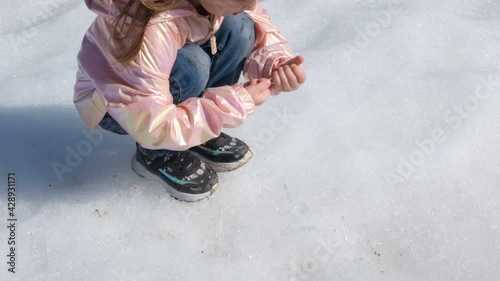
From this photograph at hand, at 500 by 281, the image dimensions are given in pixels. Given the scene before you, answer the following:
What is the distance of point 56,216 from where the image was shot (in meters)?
1.46

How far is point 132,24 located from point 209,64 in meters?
0.26

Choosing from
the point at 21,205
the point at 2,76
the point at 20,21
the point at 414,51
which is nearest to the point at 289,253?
the point at 21,205

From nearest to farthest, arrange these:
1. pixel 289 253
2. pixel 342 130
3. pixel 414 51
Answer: pixel 289 253
pixel 342 130
pixel 414 51

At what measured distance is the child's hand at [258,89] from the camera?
1.36 metres

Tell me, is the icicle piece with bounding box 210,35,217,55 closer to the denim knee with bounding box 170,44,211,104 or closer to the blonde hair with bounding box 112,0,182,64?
the denim knee with bounding box 170,44,211,104

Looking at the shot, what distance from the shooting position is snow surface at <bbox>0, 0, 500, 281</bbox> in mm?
1412

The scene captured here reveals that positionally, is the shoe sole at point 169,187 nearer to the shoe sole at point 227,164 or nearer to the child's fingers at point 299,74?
the shoe sole at point 227,164

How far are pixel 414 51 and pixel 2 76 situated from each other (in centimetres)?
114

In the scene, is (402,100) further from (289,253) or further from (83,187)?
(83,187)

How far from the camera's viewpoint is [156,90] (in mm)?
1264

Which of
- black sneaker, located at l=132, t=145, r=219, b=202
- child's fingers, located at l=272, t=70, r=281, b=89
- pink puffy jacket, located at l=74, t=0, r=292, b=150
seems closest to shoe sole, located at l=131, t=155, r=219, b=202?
black sneaker, located at l=132, t=145, r=219, b=202

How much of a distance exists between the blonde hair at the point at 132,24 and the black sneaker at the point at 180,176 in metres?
0.36

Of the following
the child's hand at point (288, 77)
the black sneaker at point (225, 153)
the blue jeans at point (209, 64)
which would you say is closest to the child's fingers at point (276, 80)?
the child's hand at point (288, 77)

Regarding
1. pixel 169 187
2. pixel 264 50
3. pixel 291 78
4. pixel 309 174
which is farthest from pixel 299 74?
pixel 169 187
